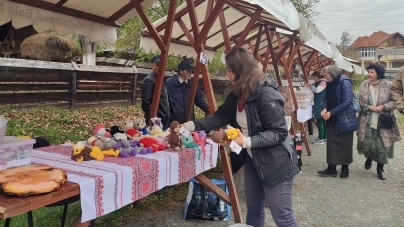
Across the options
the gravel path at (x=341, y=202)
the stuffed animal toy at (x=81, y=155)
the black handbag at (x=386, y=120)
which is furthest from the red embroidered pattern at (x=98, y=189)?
the black handbag at (x=386, y=120)

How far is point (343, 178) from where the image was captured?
576 cm

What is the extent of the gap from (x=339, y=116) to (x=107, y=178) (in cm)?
443

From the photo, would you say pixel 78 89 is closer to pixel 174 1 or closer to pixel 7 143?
pixel 174 1

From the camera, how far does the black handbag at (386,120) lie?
17.9 feet

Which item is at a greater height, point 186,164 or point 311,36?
point 311,36

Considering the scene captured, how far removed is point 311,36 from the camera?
548 cm

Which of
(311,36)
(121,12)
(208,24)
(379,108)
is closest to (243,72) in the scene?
(208,24)

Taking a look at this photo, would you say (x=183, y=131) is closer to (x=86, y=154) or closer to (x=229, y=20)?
(x=86, y=154)

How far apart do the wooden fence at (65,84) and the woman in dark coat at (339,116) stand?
20.9 feet

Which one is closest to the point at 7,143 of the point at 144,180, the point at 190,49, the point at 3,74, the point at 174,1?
the point at 144,180

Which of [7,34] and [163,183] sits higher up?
[7,34]

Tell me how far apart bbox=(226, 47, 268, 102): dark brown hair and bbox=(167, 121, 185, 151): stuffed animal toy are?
2.11ft

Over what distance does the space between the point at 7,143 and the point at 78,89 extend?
24.8 ft

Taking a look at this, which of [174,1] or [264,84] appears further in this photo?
[174,1]
